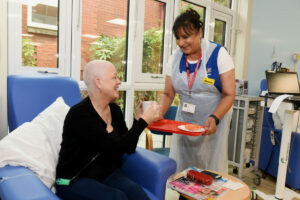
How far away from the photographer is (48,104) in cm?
163

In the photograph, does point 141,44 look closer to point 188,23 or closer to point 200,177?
point 188,23

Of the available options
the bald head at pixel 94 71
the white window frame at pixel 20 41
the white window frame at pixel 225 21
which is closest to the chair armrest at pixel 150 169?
the bald head at pixel 94 71

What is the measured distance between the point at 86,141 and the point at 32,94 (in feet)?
2.05

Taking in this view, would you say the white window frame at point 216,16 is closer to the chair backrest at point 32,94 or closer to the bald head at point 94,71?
the chair backrest at point 32,94

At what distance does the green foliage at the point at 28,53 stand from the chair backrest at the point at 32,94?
63 cm

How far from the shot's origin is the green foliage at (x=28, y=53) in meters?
2.11

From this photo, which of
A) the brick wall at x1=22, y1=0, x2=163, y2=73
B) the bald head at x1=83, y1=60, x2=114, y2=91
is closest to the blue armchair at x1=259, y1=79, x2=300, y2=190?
the brick wall at x1=22, y1=0, x2=163, y2=73

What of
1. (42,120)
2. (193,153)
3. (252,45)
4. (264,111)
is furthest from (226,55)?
(252,45)

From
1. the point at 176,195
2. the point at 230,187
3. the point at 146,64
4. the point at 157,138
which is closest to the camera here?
the point at 230,187

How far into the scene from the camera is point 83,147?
1.21 metres

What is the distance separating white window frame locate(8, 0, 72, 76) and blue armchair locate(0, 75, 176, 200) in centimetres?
54

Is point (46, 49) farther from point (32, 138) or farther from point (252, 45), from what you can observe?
point (252, 45)

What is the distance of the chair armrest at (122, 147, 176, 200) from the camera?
1329mm

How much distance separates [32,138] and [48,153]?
0.11 m
